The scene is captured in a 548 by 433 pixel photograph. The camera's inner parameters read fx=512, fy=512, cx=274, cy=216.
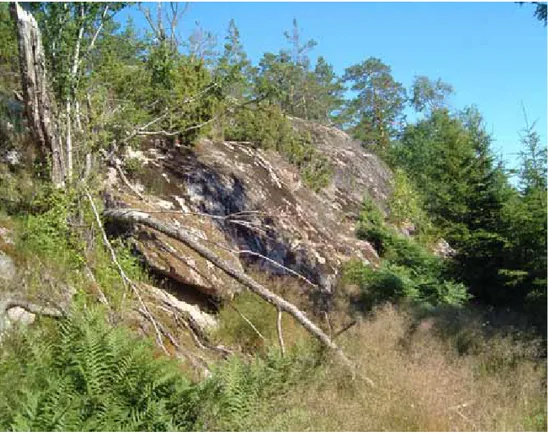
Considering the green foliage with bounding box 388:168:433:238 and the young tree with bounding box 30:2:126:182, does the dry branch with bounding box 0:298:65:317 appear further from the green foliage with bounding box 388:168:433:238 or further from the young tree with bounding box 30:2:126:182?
the green foliage with bounding box 388:168:433:238

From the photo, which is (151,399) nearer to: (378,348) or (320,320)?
(378,348)

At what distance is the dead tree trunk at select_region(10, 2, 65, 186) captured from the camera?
22.3ft

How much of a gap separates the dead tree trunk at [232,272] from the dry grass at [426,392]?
20.3 inches

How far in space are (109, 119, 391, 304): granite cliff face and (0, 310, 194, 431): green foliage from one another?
3294mm

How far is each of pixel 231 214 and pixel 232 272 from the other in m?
2.59

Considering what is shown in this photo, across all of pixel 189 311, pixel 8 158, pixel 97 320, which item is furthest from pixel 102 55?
pixel 97 320

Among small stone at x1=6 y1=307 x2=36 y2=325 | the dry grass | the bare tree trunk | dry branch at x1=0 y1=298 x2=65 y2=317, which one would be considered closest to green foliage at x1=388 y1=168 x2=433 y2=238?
the dry grass

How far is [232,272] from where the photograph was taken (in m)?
6.75

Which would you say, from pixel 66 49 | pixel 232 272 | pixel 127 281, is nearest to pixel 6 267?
pixel 127 281

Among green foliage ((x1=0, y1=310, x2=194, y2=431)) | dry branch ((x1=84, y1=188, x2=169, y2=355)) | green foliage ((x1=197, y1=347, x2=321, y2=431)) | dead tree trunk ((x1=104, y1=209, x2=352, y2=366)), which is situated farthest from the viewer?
dead tree trunk ((x1=104, y1=209, x2=352, y2=366))

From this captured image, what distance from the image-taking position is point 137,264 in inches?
303

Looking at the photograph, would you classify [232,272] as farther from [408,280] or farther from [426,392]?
[408,280]

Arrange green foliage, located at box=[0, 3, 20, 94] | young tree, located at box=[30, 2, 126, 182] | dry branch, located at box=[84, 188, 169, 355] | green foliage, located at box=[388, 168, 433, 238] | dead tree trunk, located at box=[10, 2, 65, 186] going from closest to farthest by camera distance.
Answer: dry branch, located at box=[84, 188, 169, 355] → dead tree trunk, located at box=[10, 2, 65, 186] → young tree, located at box=[30, 2, 126, 182] → green foliage, located at box=[0, 3, 20, 94] → green foliage, located at box=[388, 168, 433, 238]

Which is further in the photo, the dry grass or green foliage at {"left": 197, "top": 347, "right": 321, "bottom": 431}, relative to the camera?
the dry grass
